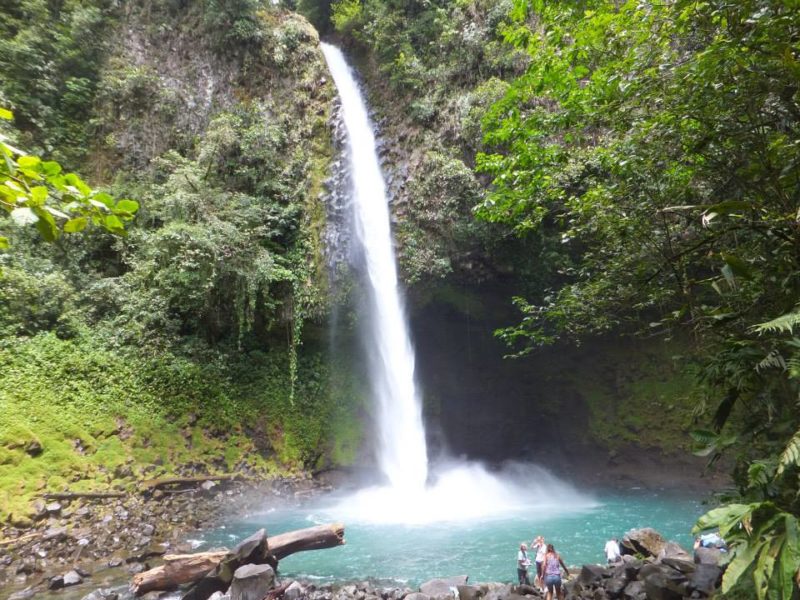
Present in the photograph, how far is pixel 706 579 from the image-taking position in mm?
4090

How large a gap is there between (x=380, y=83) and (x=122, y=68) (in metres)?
8.08

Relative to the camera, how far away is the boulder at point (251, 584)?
5.77m

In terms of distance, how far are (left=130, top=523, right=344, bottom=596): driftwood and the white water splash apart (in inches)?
221

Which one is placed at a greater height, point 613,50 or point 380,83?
point 380,83

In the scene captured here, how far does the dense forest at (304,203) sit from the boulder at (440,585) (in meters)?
3.05

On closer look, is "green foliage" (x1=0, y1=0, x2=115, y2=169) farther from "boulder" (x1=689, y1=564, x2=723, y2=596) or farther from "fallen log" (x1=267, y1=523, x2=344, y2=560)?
"boulder" (x1=689, y1=564, x2=723, y2=596)

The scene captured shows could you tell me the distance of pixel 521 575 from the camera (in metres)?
6.29

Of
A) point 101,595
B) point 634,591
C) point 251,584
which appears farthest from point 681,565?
point 101,595

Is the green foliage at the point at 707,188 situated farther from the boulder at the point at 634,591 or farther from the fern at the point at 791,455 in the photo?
the boulder at the point at 634,591

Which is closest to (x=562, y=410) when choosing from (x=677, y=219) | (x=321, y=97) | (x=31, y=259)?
(x=677, y=219)

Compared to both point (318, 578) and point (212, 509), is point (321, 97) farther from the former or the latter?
point (318, 578)

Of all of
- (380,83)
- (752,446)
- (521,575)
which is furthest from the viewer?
(380,83)

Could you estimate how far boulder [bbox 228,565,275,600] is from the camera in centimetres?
577

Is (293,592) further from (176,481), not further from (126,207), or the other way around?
(126,207)
